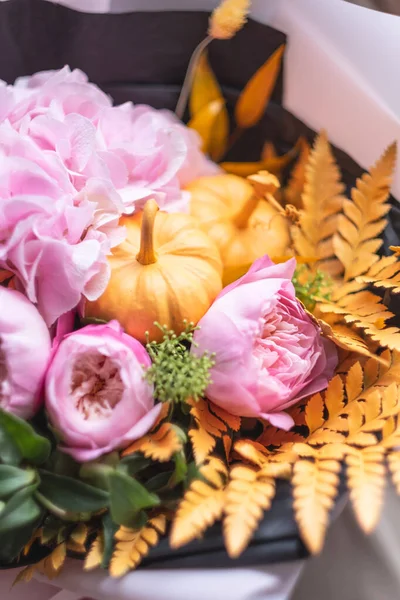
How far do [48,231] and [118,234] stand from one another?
5 centimetres

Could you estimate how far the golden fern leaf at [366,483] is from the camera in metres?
0.32

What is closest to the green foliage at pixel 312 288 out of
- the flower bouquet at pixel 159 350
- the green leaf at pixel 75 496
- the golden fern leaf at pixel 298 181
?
the flower bouquet at pixel 159 350

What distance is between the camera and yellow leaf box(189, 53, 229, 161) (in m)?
0.62

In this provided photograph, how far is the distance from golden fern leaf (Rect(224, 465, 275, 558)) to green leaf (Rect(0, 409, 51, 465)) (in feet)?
0.38

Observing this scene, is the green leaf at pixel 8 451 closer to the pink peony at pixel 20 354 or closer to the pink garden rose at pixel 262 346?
the pink peony at pixel 20 354

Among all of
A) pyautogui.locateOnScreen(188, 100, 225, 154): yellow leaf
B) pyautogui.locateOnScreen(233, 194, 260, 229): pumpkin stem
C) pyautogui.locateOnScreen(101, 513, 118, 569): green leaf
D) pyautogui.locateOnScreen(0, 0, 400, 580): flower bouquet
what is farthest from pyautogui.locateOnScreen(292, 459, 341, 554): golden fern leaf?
pyautogui.locateOnScreen(188, 100, 225, 154): yellow leaf

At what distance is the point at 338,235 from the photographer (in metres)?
0.52

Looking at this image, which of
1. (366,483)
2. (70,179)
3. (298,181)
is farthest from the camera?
(298,181)

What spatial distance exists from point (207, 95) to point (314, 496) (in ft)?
1.44

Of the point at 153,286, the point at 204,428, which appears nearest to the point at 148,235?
the point at 153,286

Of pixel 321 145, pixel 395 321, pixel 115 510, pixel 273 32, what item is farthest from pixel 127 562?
pixel 273 32

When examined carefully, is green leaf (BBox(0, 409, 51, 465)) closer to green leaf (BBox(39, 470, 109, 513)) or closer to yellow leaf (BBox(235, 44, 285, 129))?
green leaf (BBox(39, 470, 109, 513))

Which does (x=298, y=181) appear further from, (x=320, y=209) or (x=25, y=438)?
(x=25, y=438)

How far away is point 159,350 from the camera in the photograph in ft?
1.34
